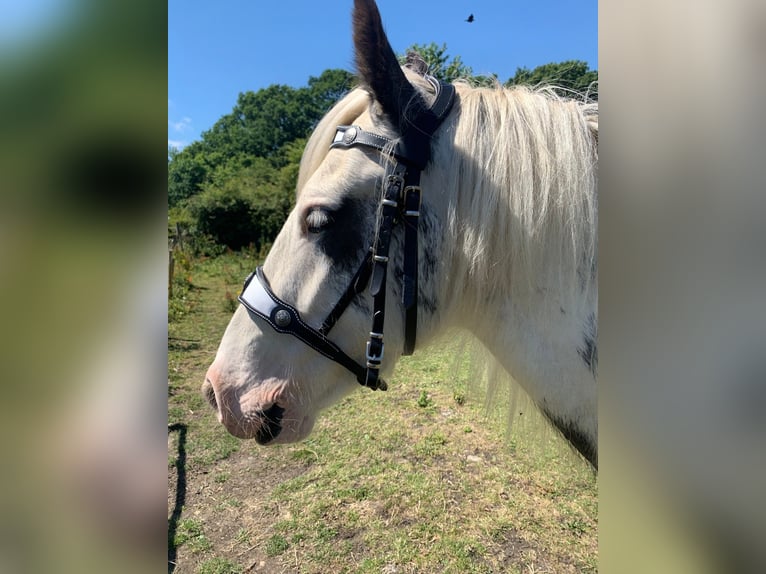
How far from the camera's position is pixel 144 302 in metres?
0.49

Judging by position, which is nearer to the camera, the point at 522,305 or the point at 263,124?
the point at 522,305

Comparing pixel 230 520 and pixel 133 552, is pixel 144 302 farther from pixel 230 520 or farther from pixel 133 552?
pixel 230 520

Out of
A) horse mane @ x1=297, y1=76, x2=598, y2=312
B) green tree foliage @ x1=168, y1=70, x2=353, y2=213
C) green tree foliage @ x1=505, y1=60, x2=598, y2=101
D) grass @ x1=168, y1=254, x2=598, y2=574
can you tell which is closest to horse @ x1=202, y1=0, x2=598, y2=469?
horse mane @ x1=297, y1=76, x2=598, y2=312

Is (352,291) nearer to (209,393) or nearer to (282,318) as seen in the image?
(282,318)

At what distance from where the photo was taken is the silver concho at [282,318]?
46.1 inches

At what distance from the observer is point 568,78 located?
1.88 m

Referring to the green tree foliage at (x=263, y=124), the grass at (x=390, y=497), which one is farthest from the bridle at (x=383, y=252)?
the green tree foliage at (x=263, y=124)

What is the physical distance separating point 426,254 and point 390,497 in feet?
7.40

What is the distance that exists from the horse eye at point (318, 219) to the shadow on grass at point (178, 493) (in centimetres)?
224

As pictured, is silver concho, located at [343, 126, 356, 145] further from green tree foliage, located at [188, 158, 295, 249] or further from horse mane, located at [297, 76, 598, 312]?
green tree foliage, located at [188, 158, 295, 249]

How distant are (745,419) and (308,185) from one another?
3.52ft

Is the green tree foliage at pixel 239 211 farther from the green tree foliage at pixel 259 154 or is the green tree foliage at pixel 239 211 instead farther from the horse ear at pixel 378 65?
the horse ear at pixel 378 65

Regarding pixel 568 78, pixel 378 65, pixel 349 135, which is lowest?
pixel 349 135

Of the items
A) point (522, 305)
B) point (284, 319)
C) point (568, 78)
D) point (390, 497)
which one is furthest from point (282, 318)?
point (390, 497)
